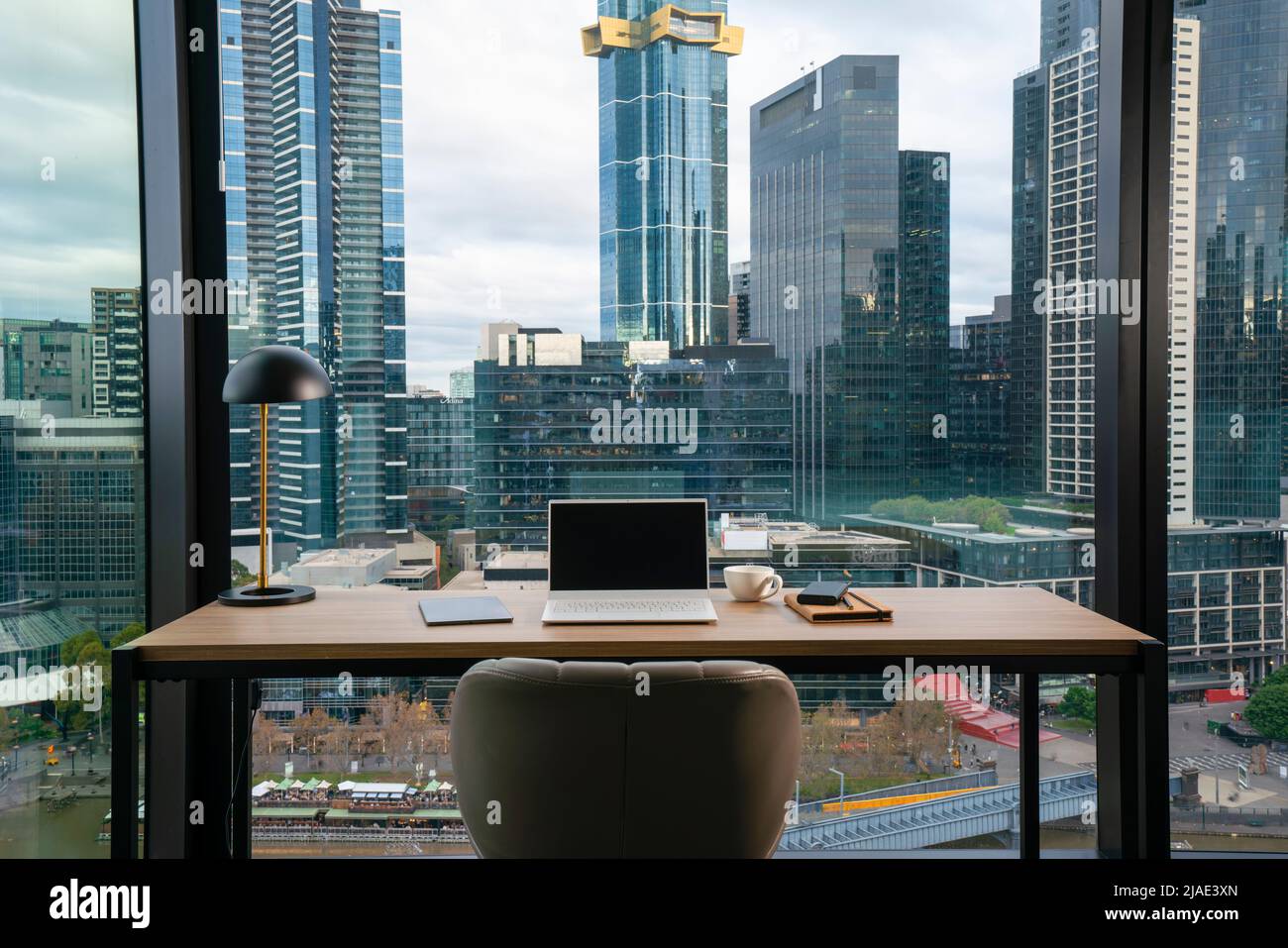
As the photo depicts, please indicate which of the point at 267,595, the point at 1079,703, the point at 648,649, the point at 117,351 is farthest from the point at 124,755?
the point at 1079,703

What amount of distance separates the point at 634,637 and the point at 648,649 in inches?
1.8

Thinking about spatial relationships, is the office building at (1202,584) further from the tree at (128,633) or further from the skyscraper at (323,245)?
the tree at (128,633)

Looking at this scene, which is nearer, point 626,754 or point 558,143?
point 626,754

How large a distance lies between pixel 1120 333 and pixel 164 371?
7.85 feet

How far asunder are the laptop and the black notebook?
0.20m

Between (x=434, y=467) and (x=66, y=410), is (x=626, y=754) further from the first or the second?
(x=66, y=410)

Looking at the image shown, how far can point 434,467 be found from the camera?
2.47 m

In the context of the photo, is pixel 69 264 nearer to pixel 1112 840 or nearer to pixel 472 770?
pixel 472 770

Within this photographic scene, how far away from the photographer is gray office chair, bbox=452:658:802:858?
1.44 metres

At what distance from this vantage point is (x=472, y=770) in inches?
60.2

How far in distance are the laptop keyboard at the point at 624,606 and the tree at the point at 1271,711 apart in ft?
4.93

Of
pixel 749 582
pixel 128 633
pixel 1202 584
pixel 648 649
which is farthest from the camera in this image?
pixel 1202 584

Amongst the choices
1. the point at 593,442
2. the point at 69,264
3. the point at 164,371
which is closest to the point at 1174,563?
the point at 593,442

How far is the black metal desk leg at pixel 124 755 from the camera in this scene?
1.79m
